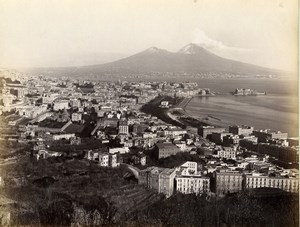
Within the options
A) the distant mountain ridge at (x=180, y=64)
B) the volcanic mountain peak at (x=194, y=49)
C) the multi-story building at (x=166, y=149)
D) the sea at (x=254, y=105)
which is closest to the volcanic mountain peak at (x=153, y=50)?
the distant mountain ridge at (x=180, y=64)

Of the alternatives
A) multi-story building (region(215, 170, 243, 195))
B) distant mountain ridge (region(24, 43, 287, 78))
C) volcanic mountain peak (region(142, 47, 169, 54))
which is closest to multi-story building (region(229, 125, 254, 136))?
multi-story building (region(215, 170, 243, 195))

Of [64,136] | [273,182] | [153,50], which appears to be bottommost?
[273,182]

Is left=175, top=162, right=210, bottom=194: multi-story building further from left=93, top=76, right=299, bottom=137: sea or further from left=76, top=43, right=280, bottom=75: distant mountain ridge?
left=76, top=43, right=280, bottom=75: distant mountain ridge

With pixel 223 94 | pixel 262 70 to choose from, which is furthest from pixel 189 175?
pixel 262 70

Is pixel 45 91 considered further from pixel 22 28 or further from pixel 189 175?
pixel 189 175

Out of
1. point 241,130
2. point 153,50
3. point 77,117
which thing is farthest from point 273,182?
point 77,117

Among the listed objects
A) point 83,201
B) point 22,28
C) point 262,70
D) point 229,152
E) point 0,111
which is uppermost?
point 22,28

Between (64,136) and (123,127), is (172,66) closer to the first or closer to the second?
(123,127)
